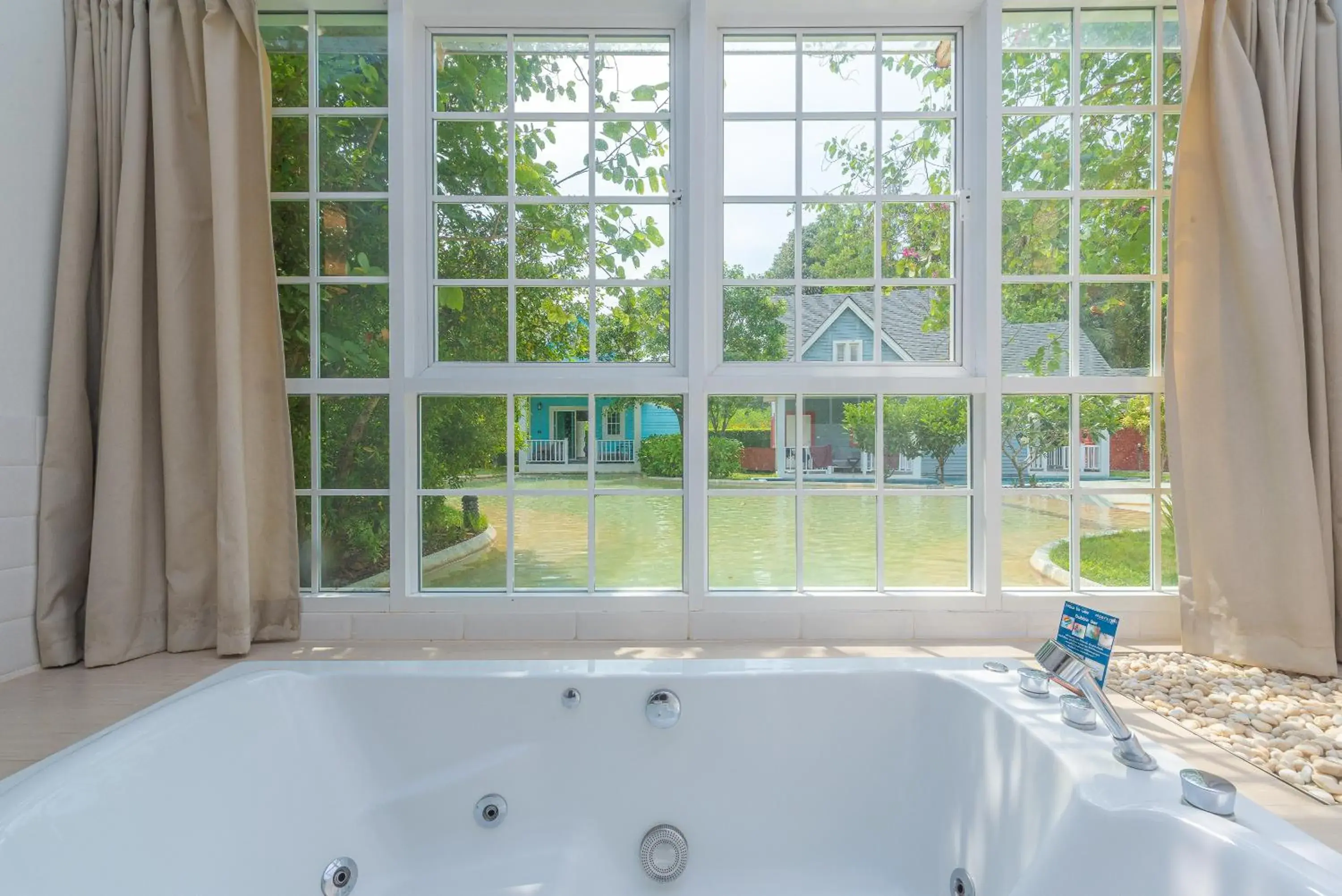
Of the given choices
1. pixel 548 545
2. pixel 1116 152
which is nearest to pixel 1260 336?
pixel 1116 152

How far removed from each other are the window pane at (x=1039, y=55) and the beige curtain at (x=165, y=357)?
7.30ft

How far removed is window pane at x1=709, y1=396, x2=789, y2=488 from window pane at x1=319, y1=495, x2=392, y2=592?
1032 millimetres

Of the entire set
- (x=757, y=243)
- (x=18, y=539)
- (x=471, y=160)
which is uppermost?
(x=471, y=160)

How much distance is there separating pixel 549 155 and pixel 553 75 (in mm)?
253

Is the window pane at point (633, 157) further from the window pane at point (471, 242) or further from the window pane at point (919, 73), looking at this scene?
the window pane at point (919, 73)

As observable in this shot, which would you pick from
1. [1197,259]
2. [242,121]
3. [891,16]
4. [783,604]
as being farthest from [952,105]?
[242,121]

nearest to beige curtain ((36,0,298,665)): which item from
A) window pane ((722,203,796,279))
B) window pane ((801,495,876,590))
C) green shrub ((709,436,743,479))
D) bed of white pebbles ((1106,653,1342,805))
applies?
green shrub ((709,436,743,479))

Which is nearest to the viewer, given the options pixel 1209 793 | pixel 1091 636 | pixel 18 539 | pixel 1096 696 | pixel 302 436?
pixel 1209 793

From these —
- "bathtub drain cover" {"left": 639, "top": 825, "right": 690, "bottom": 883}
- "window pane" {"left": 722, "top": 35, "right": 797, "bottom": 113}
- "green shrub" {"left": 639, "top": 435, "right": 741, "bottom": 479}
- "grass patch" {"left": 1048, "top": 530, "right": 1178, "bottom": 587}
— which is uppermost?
"window pane" {"left": 722, "top": 35, "right": 797, "bottom": 113}

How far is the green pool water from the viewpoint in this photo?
201 centimetres

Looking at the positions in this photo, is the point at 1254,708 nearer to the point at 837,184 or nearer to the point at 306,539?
the point at 837,184

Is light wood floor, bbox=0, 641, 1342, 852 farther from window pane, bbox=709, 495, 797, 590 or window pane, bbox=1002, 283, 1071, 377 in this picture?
window pane, bbox=1002, 283, 1071, 377

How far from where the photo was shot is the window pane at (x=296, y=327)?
200cm

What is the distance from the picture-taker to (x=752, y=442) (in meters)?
2.02
